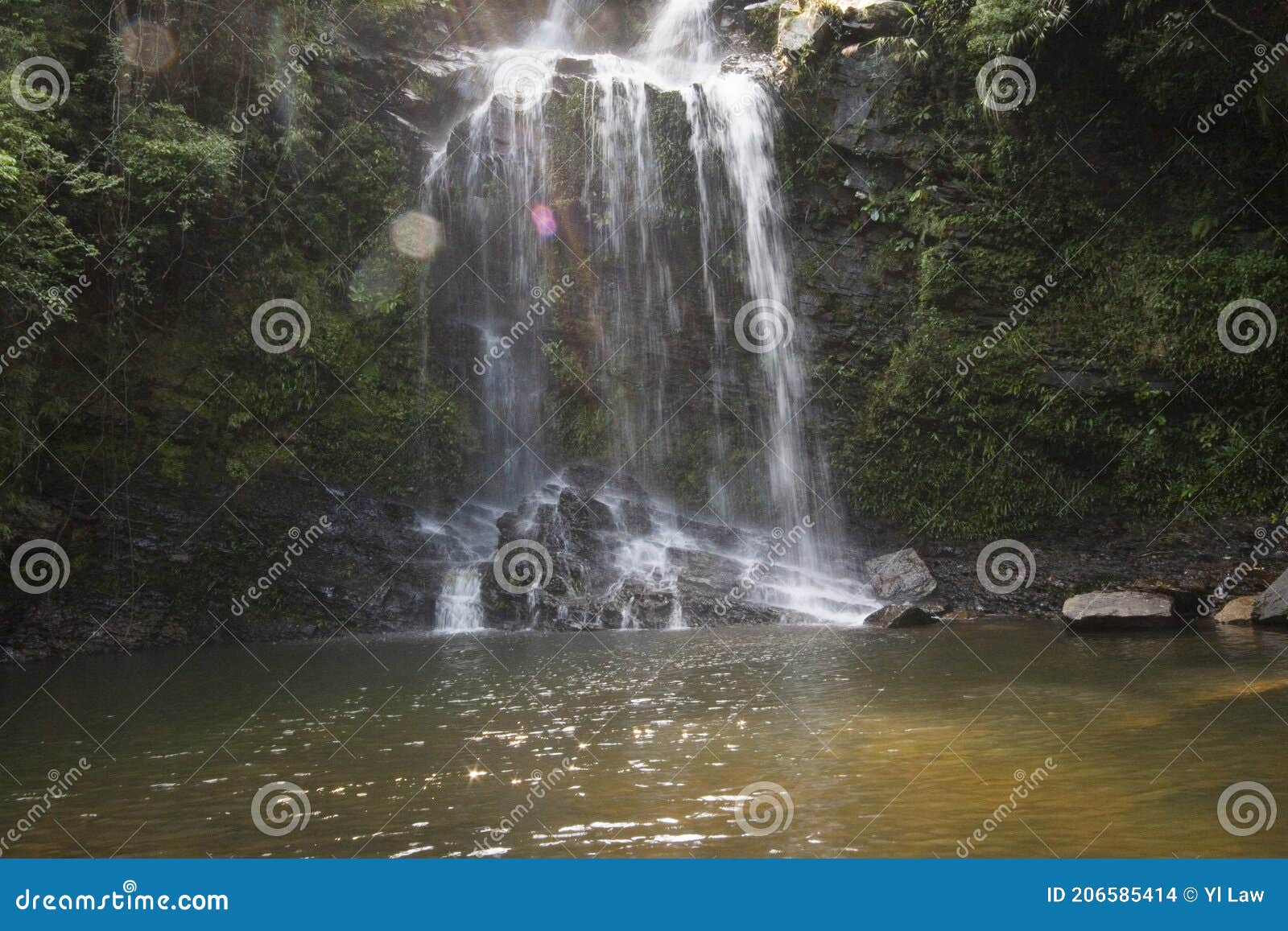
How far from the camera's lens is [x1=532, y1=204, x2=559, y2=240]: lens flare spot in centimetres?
1698

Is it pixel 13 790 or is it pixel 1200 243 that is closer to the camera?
pixel 13 790

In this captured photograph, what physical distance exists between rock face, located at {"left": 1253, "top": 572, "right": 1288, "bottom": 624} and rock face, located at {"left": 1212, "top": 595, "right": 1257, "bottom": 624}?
2.8 inches

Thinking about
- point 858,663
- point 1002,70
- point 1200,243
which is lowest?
point 858,663

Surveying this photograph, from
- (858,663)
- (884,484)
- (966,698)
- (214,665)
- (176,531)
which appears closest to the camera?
(966,698)

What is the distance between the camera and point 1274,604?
34.6ft

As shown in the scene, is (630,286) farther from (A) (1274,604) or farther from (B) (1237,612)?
(A) (1274,604)

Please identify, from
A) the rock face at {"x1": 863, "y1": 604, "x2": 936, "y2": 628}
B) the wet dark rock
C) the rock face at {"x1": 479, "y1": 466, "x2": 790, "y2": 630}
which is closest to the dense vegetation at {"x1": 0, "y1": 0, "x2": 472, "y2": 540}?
the rock face at {"x1": 479, "y1": 466, "x2": 790, "y2": 630}

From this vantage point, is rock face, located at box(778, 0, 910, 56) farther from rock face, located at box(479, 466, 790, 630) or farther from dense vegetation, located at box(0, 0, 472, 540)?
rock face, located at box(479, 466, 790, 630)

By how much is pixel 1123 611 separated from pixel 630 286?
9749 millimetres

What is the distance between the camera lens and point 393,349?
53.5ft

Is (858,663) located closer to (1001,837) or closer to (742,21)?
(1001,837)

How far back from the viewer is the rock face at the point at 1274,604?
34.3 feet

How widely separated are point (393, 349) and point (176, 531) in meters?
4.74

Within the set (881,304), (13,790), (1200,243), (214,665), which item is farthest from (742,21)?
(13,790)
